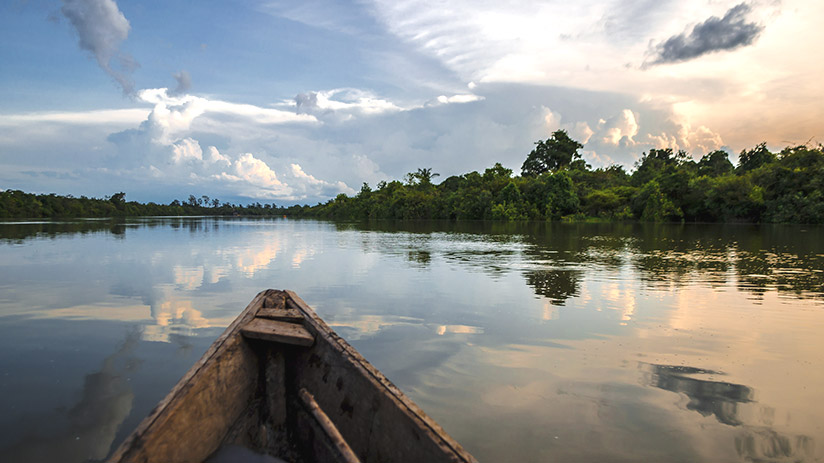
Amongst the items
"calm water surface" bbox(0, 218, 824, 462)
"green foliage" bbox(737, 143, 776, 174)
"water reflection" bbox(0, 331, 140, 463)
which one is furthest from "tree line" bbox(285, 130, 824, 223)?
"water reflection" bbox(0, 331, 140, 463)

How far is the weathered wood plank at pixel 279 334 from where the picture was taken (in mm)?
2846

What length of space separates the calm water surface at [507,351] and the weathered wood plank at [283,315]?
4.23 ft

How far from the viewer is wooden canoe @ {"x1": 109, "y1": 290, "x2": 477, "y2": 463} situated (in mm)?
2061

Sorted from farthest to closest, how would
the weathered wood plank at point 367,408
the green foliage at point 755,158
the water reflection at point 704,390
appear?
the green foliage at point 755,158
the water reflection at point 704,390
the weathered wood plank at point 367,408

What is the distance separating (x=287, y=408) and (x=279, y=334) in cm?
57

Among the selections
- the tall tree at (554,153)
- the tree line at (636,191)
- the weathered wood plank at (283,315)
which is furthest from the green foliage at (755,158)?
the weathered wood plank at (283,315)

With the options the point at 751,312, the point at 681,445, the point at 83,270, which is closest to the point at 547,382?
the point at 681,445

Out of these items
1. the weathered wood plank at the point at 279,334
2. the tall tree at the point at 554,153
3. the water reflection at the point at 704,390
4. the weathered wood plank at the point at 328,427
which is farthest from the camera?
the tall tree at the point at 554,153

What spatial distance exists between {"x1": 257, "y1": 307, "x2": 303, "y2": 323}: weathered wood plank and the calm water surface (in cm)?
129

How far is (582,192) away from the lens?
53.9 metres

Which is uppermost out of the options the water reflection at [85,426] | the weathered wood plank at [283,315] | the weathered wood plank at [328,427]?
the weathered wood plank at [283,315]

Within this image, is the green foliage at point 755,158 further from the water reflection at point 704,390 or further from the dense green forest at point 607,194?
the water reflection at point 704,390

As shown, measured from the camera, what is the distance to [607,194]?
166 feet

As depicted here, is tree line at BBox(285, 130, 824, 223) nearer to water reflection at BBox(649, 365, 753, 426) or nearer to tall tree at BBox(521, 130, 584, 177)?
tall tree at BBox(521, 130, 584, 177)
